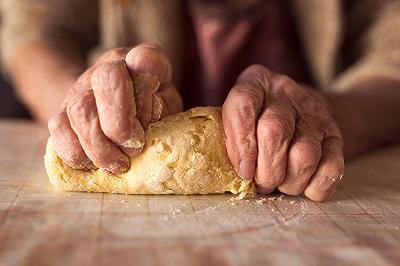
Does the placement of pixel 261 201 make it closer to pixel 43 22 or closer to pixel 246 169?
pixel 246 169

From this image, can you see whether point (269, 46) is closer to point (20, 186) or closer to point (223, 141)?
point (223, 141)

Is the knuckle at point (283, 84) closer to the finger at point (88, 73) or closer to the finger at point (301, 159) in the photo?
the finger at point (301, 159)

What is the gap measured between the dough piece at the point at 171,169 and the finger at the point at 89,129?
46 mm

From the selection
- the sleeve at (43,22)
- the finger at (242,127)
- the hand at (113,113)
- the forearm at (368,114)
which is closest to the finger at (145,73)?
the hand at (113,113)

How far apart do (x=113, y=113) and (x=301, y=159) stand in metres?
0.25

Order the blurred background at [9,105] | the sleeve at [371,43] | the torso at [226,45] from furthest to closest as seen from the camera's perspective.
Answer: the blurred background at [9,105]
the torso at [226,45]
the sleeve at [371,43]

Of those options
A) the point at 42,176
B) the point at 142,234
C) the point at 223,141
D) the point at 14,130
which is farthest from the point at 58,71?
the point at 142,234

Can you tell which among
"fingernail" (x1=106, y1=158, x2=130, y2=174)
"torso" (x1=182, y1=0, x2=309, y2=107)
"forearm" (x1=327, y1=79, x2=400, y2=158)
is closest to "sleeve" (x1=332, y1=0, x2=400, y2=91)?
"forearm" (x1=327, y1=79, x2=400, y2=158)

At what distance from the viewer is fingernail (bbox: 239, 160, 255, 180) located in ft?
A: 2.48

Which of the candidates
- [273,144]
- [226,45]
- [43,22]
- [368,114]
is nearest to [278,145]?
[273,144]

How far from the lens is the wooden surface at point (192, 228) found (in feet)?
1.89

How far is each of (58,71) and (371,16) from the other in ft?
2.57

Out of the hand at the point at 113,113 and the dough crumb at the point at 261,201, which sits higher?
the hand at the point at 113,113

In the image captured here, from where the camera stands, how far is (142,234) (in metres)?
0.63
